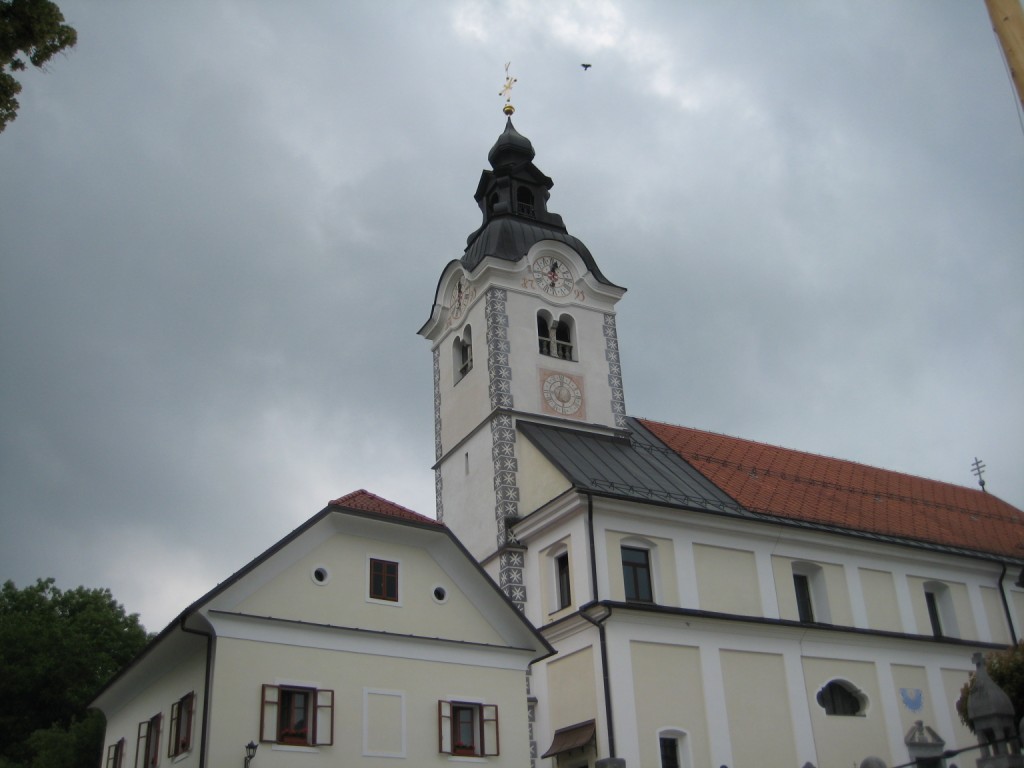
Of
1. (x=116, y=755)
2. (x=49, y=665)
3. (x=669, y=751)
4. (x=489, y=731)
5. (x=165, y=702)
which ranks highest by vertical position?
(x=49, y=665)

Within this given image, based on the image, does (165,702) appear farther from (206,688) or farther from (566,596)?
(566,596)

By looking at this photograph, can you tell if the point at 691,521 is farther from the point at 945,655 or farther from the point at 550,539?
the point at 945,655

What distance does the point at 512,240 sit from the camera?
3625 cm

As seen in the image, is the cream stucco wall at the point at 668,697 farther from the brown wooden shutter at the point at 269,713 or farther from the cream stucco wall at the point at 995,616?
the cream stucco wall at the point at 995,616

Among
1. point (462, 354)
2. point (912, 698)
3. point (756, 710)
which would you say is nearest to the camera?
point (756, 710)

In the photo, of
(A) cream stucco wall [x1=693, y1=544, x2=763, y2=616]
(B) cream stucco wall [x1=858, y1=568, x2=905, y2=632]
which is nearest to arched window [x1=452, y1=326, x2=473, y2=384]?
(A) cream stucco wall [x1=693, y1=544, x2=763, y2=616]

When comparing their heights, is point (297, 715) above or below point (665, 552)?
below

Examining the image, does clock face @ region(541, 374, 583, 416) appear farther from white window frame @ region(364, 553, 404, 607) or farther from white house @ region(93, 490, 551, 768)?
white window frame @ region(364, 553, 404, 607)

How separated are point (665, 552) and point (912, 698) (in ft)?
27.6

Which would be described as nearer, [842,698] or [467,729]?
[467,729]

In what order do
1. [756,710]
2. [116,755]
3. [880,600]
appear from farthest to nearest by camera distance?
[880,600]
[756,710]
[116,755]

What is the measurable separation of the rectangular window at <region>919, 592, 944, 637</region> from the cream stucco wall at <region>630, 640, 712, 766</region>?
990cm

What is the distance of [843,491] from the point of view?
36469 millimetres

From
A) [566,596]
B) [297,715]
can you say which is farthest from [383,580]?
[566,596]
